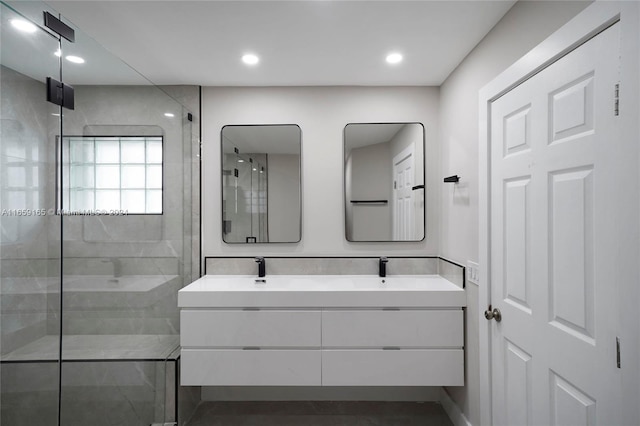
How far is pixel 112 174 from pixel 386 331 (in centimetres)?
188

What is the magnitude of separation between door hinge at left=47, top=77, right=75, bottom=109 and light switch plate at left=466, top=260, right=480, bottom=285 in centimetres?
229

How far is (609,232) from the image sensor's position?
1047mm

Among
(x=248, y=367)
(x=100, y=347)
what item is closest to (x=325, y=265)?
(x=248, y=367)

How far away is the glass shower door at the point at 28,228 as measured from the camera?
122 centimetres

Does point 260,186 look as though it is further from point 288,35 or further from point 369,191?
point 288,35

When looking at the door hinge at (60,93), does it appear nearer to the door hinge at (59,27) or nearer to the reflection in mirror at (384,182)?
the door hinge at (59,27)

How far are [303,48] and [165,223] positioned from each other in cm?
149

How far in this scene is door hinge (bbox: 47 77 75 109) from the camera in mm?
1393

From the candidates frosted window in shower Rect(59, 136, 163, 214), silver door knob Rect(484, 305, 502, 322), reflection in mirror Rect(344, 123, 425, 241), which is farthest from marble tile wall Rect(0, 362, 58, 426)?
silver door knob Rect(484, 305, 502, 322)

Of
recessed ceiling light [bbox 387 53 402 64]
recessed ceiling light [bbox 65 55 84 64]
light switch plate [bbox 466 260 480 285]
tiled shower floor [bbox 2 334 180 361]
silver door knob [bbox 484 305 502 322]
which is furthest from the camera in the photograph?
recessed ceiling light [bbox 387 53 402 64]

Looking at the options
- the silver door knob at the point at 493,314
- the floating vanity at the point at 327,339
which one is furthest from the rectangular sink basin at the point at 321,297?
the silver door knob at the point at 493,314

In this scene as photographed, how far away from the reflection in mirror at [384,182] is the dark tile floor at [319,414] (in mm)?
1267

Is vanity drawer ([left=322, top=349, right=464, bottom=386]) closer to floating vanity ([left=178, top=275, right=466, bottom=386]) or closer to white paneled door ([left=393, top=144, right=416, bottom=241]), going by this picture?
floating vanity ([left=178, top=275, right=466, bottom=386])

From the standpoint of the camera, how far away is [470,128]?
6.57 feet
